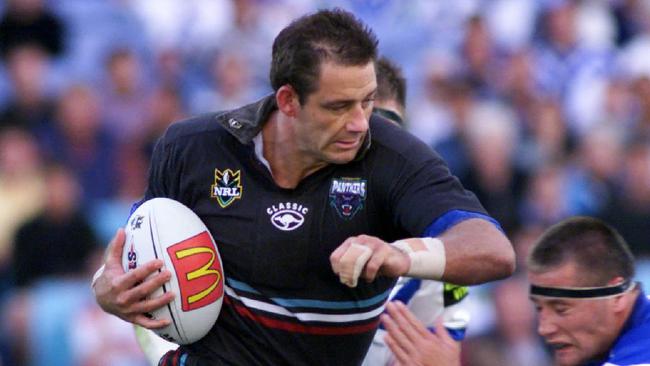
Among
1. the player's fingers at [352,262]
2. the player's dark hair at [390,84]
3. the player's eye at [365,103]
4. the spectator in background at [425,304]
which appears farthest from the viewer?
the player's dark hair at [390,84]

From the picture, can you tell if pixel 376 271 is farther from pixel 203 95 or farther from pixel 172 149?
pixel 203 95

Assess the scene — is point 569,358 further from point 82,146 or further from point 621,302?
point 82,146

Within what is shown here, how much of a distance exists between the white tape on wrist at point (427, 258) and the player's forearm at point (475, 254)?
25 millimetres

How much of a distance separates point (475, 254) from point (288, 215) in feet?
2.80

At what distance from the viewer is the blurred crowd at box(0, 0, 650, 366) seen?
9516 mm

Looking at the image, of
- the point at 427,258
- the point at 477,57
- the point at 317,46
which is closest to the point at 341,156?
the point at 317,46

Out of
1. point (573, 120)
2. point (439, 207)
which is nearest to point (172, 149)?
point (439, 207)

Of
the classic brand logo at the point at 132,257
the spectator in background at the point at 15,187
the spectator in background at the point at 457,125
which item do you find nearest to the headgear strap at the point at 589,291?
the classic brand logo at the point at 132,257

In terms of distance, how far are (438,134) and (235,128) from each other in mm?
5445

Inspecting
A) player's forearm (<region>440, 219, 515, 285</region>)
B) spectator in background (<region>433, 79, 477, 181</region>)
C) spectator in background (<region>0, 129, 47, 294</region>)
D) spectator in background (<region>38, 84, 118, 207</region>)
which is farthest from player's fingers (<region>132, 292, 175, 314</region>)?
spectator in background (<region>433, 79, 477, 181</region>)

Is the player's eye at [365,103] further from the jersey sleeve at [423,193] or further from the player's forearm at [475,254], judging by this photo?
the player's forearm at [475,254]

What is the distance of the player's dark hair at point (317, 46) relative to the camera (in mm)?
5074

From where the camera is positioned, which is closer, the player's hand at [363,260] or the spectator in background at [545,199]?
the player's hand at [363,260]

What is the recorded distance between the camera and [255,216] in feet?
17.6
